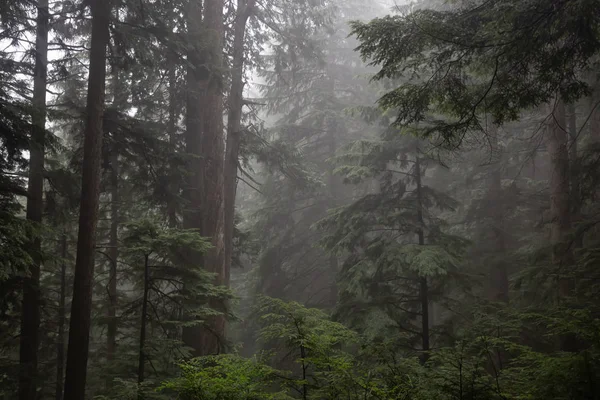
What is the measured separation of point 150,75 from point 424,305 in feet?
33.9

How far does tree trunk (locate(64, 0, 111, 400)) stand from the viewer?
673cm

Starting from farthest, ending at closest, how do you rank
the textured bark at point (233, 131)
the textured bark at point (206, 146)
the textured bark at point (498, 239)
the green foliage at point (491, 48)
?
the textured bark at point (498, 239) < the textured bark at point (233, 131) < the textured bark at point (206, 146) < the green foliage at point (491, 48)

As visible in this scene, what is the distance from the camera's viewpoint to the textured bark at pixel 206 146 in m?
9.28

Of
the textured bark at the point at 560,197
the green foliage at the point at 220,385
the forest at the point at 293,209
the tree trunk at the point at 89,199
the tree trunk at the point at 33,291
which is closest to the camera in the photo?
the green foliage at the point at 220,385

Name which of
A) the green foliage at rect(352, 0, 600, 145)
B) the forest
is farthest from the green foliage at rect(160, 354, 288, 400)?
the green foliage at rect(352, 0, 600, 145)

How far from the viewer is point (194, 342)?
923cm

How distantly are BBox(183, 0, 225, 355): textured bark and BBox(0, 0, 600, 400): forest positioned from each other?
6 cm

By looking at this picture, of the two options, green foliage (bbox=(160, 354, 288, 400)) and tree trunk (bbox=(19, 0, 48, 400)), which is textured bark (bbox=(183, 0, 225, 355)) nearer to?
tree trunk (bbox=(19, 0, 48, 400))

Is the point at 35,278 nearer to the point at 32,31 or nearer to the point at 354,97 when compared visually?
→ the point at 32,31

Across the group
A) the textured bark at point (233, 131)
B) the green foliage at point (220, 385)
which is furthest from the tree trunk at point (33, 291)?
the green foliage at point (220, 385)

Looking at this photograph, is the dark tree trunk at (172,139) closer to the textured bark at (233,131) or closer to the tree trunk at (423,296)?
the textured bark at (233,131)

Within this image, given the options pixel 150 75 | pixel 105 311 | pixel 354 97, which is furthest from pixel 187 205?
pixel 354 97

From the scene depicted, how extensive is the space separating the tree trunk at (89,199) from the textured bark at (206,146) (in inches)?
86.1

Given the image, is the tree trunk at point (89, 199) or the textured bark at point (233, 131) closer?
the tree trunk at point (89, 199)
